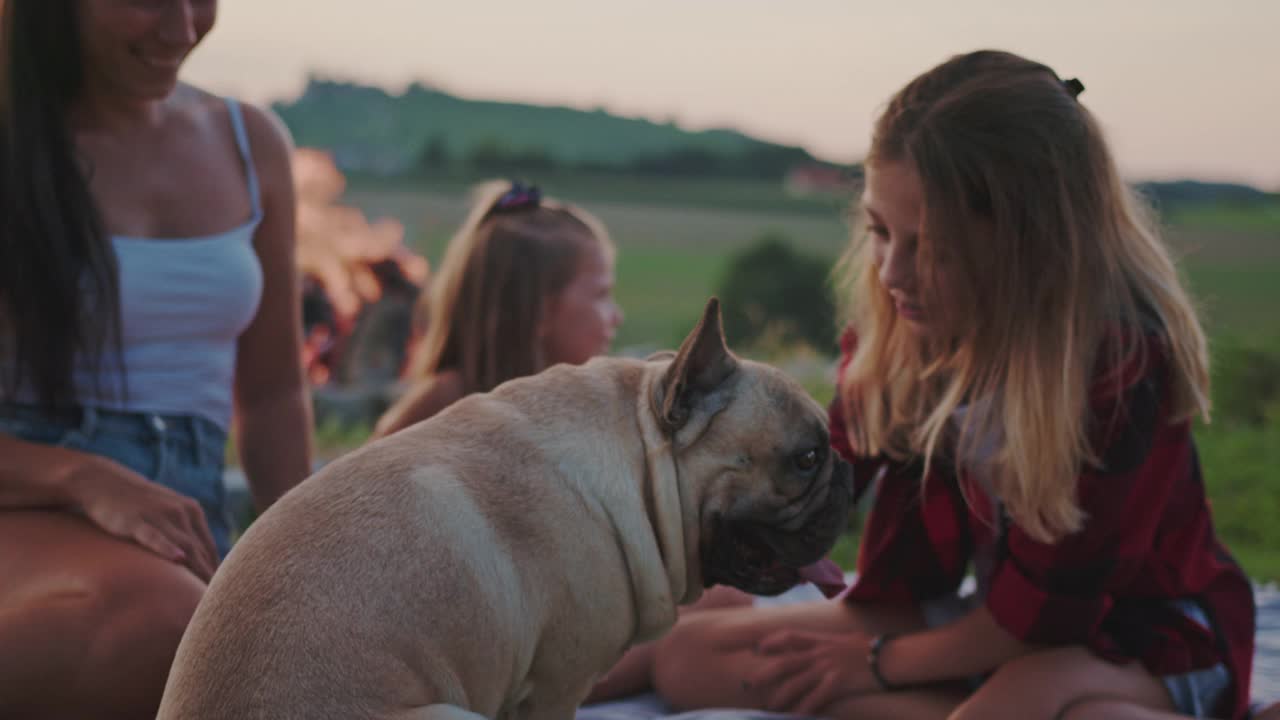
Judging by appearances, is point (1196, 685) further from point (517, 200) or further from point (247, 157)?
point (247, 157)

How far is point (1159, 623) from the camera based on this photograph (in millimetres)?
3062

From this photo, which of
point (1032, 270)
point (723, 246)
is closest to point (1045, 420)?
point (1032, 270)

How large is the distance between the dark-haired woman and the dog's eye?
1.38 metres

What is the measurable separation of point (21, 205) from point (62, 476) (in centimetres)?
68

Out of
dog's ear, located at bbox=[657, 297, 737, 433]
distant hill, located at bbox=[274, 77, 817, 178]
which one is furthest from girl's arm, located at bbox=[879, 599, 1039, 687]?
distant hill, located at bbox=[274, 77, 817, 178]

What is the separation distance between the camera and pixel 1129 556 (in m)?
2.94

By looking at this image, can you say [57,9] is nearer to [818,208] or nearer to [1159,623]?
[1159,623]

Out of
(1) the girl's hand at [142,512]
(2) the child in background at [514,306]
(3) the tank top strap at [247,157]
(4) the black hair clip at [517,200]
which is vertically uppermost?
(3) the tank top strap at [247,157]

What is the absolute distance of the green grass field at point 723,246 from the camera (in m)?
7.80

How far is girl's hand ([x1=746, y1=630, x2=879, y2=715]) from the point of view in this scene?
3350 mm

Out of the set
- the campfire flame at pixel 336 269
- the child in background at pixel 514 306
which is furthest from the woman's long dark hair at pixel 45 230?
the campfire flame at pixel 336 269

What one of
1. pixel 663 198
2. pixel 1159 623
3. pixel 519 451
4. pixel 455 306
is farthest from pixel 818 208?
pixel 519 451

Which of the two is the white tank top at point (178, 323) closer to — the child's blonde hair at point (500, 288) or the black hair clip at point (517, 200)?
the child's blonde hair at point (500, 288)

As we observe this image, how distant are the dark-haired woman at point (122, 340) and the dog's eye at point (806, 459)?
1376 millimetres
